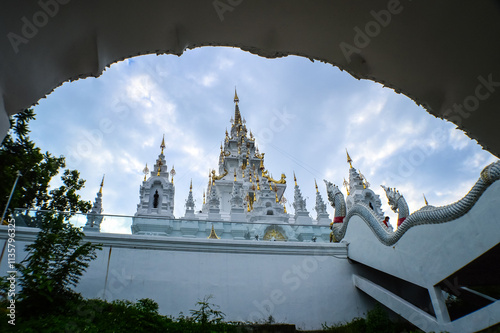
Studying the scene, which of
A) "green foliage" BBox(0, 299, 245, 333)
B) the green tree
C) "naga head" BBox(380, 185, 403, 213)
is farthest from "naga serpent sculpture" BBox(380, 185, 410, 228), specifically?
the green tree

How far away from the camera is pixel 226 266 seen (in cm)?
943

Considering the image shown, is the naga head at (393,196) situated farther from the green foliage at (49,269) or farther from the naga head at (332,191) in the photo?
the green foliage at (49,269)

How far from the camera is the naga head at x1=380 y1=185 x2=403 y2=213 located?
10.8 meters

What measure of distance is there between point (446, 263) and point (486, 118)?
632 cm

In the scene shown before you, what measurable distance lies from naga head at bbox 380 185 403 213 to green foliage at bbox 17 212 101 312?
10120mm

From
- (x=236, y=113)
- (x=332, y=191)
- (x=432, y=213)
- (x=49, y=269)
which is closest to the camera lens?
(x=49, y=269)

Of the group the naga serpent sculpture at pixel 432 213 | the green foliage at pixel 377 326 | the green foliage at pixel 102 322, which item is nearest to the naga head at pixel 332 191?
the naga serpent sculpture at pixel 432 213

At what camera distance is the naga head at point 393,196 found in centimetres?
1076

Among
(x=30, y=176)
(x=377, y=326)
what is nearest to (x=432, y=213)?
(x=377, y=326)

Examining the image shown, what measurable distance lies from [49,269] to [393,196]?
11.0m

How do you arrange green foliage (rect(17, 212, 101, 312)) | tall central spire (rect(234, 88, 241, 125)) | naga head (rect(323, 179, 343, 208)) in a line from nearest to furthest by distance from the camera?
green foliage (rect(17, 212, 101, 312)), naga head (rect(323, 179, 343, 208)), tall central spire (rect(234, 88, 241, 125))

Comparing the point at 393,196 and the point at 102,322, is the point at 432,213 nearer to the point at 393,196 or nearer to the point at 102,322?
the point at 393,196

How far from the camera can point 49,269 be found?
5.98 meters

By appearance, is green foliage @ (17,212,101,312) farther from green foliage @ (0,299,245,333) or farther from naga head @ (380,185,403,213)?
naga head @ (380,185,403,213)
